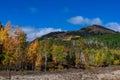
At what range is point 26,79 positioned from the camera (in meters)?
53.6

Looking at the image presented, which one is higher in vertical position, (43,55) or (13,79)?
(43,55)

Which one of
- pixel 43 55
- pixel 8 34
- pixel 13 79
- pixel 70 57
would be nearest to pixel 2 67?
pixel 8 34

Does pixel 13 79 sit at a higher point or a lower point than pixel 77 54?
lower

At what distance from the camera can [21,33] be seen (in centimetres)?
9725

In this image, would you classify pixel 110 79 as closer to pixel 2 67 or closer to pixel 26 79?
pixel 26 79

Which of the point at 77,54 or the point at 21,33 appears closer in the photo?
the point at 21,33

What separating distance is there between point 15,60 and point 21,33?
10.4 meters

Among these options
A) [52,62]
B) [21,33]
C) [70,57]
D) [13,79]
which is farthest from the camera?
[70,57]

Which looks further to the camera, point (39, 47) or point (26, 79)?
point (39, 47)

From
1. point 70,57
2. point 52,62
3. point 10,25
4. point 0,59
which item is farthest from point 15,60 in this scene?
point 70,57

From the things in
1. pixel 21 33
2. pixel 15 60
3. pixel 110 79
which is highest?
pixel 21 33

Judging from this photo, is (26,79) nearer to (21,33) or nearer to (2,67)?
(21,33)

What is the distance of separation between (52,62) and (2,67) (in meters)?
42.1

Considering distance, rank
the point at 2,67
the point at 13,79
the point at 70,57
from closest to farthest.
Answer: the point at 13,79, the point at 2,67, the point at 70,57
